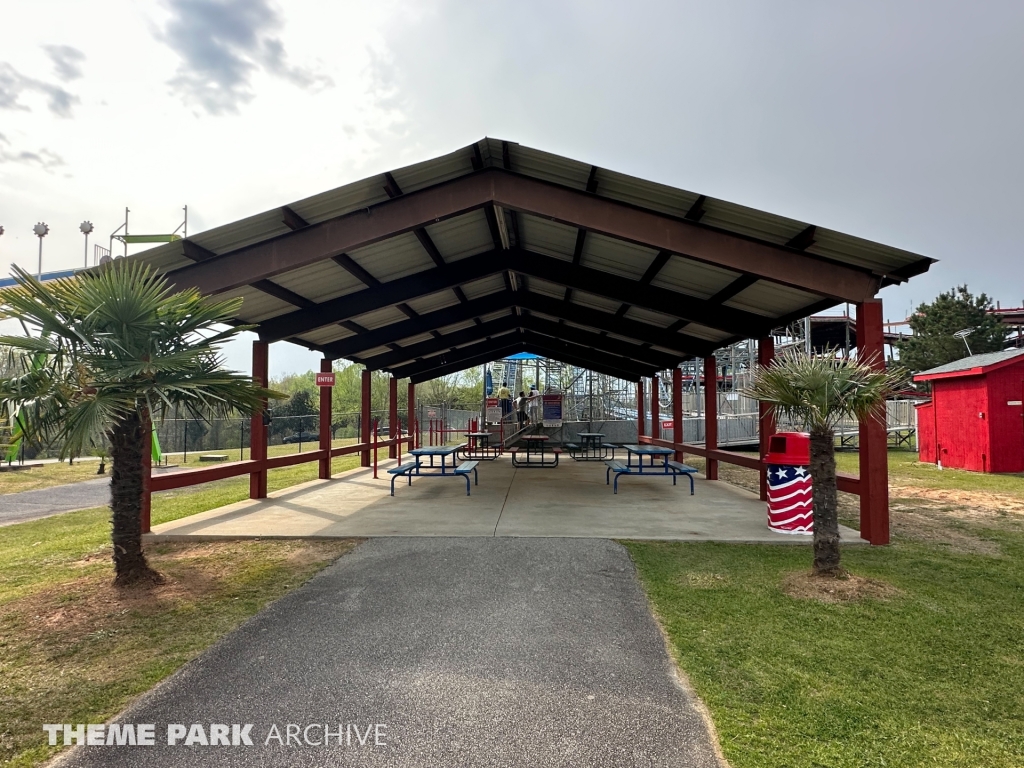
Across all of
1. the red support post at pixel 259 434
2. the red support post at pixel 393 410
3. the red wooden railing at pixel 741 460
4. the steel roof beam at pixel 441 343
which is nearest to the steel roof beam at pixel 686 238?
the red wooden railing at pixel 741 460

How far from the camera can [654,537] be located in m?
6.75

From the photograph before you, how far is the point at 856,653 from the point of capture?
3.44 metres

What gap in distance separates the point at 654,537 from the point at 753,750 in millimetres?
4361

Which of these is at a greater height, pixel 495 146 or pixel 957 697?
pixel 495 146

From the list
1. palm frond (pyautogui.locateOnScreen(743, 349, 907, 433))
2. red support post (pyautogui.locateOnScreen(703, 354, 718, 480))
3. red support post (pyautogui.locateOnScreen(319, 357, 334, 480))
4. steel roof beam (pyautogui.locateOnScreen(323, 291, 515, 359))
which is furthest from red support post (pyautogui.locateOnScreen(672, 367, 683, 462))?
palm frond (pyautogui.locateOnScreen(743, 349, 907, 433))

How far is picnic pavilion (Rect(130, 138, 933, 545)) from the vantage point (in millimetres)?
6254

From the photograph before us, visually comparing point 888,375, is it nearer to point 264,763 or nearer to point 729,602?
point 729,602

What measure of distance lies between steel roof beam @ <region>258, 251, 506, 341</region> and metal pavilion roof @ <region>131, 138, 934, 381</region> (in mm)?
22

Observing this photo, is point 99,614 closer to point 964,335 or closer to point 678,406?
point 678,406

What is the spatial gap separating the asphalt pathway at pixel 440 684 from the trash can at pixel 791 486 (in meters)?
3.08

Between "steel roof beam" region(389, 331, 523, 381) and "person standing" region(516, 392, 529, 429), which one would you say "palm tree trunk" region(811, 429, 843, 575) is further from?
"person standing" region(516, 392, 529, 429)

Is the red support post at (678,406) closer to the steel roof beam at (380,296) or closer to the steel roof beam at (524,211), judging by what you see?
the steel roof beam at (380,296)

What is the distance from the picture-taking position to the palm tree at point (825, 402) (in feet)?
16.0

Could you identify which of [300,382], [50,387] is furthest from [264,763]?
[300,382]
